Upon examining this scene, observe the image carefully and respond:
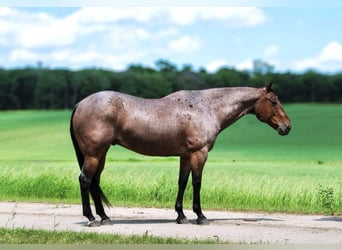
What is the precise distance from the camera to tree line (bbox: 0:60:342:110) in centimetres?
2156

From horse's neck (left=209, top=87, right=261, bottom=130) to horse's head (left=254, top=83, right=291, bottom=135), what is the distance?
0.11m

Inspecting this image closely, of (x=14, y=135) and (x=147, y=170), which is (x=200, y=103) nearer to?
(x=147, y=170)

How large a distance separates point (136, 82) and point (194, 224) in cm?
1172

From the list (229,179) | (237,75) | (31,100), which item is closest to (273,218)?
(229,179)

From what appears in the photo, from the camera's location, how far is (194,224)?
11078mm

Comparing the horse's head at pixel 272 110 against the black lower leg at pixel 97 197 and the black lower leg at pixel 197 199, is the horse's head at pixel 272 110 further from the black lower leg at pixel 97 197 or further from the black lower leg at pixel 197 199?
the black lower leg at pixel 97 197

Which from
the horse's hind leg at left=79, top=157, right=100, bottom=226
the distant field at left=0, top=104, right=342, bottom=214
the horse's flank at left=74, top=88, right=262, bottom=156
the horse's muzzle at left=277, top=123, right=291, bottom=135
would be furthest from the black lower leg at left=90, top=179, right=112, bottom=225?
the horse's muzzle at left=277, top=123, right=291, bottom=135

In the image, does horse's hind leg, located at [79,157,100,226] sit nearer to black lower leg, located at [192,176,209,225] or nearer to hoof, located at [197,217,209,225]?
black lower leg, located at [192,176,209,225]

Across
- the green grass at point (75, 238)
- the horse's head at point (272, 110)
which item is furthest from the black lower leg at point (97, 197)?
the horse's head at point (272, 110)

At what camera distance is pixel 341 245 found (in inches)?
358

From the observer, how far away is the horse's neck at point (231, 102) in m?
11.4

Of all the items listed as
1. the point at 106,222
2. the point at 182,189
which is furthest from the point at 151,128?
the point at 106,222

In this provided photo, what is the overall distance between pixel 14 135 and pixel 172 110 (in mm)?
17768

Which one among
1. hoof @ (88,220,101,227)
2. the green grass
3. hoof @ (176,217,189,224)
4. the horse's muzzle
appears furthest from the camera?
the horse's muzzle
